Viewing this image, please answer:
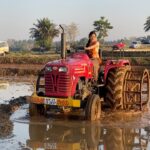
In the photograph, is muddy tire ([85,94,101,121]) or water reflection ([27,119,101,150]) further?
→ muddy tire ([85,94,101,121])

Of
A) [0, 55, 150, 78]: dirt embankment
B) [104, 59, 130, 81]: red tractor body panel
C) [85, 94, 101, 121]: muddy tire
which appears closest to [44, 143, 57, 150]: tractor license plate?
[85, 94, 101, 121]: muddy tire

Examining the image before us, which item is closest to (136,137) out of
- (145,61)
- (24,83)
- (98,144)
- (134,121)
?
(98,144)

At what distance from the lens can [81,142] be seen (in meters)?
9.10

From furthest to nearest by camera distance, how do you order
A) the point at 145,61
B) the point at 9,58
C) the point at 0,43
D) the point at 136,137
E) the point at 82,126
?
the point at 0,43
the point at 9,58
the point at 145,61
the point at 82,126
the point at 136,137

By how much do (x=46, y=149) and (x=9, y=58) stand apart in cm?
2791

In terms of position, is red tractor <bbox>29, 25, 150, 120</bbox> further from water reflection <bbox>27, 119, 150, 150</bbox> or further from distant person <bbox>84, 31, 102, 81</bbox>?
water reflection <bbox>27, 119, 150, 150</bbox>

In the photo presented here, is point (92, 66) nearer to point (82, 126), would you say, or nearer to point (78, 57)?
point (78, 57)

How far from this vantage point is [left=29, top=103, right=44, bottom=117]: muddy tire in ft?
38.1

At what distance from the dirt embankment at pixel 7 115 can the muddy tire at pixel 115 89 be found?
2.77 metres

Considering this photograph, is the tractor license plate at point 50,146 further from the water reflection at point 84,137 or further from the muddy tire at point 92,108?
the muddy tire at point 92,108

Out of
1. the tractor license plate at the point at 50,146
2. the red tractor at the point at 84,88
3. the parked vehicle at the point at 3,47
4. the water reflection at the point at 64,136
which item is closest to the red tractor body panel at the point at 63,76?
the red tractor at the point at 84,88

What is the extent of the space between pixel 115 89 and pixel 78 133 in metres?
2.63

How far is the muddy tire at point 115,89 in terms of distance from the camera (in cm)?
1219

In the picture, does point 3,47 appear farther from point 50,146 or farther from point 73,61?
point 50,146
